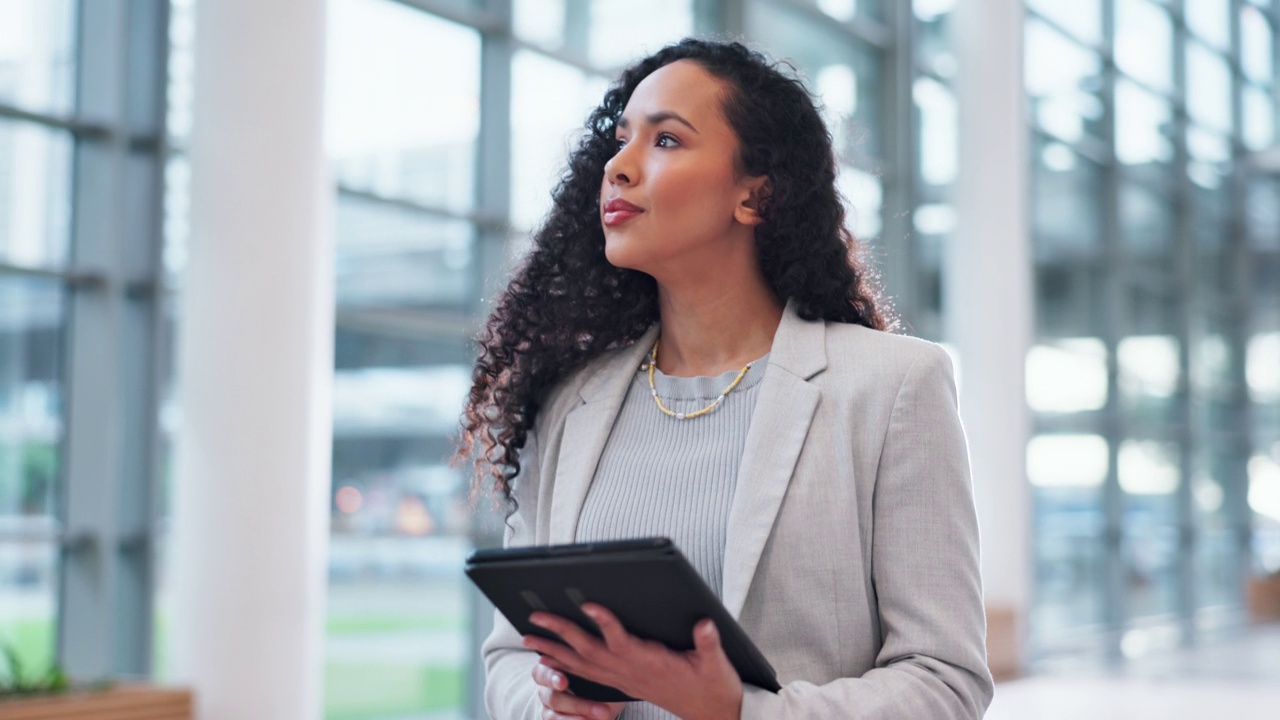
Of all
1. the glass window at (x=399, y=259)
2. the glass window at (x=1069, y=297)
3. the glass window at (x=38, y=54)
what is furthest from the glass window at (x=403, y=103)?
the glass window at (x=1069, y=297)

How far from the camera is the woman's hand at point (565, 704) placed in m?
1.76

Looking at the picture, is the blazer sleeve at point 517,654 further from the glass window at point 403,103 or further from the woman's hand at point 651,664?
the glass window at point 403,103

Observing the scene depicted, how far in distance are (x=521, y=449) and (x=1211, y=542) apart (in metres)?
14.8

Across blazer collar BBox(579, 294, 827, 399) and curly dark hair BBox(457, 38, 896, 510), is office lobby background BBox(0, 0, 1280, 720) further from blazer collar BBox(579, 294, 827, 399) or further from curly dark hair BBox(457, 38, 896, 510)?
blazer collar BBox(579, 294, 827, 399)

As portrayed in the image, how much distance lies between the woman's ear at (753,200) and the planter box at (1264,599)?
14.8 metres

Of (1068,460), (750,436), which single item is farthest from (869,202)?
(750,436)

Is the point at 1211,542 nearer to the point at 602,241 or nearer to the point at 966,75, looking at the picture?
the point at 966,75

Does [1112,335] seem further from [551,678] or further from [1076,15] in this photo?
[551,678]

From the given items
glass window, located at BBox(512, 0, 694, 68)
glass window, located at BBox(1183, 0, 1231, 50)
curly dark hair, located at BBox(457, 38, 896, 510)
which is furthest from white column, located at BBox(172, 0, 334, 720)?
glass window, located at BBox(1183, 0, 1231, 50)

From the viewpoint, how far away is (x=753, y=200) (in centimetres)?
204

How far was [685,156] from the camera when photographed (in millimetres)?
1965

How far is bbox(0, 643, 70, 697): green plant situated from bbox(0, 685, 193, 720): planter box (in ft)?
0.18

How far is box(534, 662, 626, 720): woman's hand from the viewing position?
5.76 ft

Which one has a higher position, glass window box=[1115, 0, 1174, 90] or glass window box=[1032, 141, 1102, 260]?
glass window box=[1115, 0, 1174, 90]
